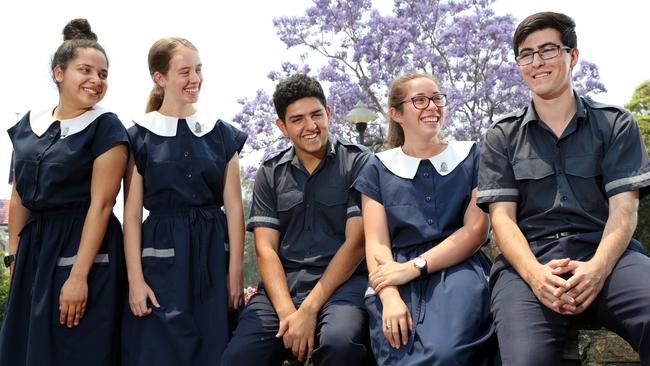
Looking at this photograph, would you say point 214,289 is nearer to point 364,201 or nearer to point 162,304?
point 162,304

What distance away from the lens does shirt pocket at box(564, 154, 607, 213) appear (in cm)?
324

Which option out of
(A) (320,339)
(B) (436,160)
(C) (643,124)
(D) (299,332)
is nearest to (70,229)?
(D) (299,332)

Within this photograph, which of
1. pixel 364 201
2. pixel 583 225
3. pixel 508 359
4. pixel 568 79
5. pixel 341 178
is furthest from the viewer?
pixel 341 178

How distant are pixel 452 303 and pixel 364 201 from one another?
79 cm

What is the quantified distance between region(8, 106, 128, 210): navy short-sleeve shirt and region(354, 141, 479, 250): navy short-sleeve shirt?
1.47 m

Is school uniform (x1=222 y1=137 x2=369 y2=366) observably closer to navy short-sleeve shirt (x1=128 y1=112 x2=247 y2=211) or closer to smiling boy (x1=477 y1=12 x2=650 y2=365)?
navy short-sleeve shirt (x1=128 y1=112 x2=247 y2=211)

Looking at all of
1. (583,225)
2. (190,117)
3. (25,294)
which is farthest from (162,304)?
(583,225)

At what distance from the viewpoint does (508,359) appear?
114 inches

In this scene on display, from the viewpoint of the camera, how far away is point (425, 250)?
3.57 meters

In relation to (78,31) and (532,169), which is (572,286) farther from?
(78,31)

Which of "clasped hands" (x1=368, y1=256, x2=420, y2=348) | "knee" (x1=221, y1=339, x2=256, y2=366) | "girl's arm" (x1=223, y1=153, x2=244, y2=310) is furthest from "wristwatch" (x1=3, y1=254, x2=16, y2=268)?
"clasped hands" (x1=368, y1=256, x2=420, y2=348)

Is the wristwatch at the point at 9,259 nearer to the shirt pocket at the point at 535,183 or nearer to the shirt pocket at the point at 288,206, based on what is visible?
the shirt pocket at the point at 288,206

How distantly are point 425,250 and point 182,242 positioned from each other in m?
1.34

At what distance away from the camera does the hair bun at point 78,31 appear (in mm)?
4230
